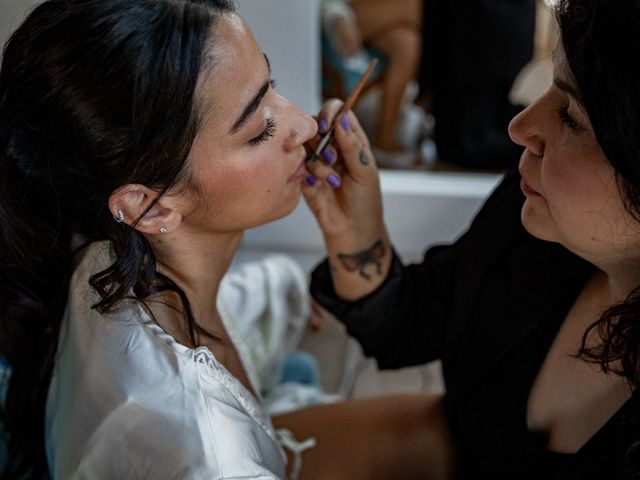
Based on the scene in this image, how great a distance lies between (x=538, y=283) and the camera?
3.34 feet

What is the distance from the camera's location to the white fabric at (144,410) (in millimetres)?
799

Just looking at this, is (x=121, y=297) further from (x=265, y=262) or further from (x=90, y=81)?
(x=265, y=262)

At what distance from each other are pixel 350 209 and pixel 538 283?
295 millimetres

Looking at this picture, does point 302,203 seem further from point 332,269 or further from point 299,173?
point 299,173

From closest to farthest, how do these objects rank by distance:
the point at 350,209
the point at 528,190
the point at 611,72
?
the point at 611,72 → the point at 528,190 → the point at 350,209

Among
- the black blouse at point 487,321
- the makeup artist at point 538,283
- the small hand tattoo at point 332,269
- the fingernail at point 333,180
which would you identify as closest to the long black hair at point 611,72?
the makeup artist at point 538,283

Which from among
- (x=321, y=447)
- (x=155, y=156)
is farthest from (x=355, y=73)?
(x=155, y=156)

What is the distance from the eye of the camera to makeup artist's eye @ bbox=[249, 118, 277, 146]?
2.92 feet

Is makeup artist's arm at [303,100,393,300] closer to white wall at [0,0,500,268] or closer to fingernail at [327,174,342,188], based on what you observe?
fingernail at [327,174,342,188]

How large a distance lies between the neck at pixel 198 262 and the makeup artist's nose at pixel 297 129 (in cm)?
17

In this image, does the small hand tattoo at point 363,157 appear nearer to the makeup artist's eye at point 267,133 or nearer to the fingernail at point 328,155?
the fingernail at point 328,155

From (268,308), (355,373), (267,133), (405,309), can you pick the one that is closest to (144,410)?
(267,133)

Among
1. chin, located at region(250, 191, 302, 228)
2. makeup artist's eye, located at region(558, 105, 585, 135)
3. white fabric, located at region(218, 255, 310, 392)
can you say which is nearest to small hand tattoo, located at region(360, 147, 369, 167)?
chin, located at region(250, 191, 302, 228)

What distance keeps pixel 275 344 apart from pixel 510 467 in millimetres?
632
